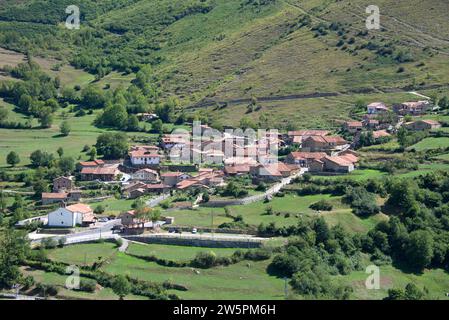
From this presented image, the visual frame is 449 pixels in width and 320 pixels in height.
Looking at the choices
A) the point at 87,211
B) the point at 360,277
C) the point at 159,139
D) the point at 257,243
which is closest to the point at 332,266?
the point at 360,277

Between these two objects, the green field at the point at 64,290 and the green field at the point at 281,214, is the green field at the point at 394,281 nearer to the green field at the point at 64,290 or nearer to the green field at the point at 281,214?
the green field at the point at 281,214

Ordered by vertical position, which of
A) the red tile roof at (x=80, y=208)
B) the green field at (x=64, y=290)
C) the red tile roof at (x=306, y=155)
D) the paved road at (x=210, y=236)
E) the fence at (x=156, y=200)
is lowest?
the green field at (x=64, y=290)

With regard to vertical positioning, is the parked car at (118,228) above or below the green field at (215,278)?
above

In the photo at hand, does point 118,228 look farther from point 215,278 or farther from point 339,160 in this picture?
point 339,160

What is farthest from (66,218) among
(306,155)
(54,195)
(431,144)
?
(431,144)

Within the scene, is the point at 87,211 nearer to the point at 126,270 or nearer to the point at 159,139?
the point at 126,270

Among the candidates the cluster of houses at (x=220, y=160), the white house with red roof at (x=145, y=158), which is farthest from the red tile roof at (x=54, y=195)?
the white house with red roof at (x=145, y=158)

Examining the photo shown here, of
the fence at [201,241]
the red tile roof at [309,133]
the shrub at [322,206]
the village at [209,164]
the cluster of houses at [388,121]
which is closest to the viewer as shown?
the fence at [201,241]
